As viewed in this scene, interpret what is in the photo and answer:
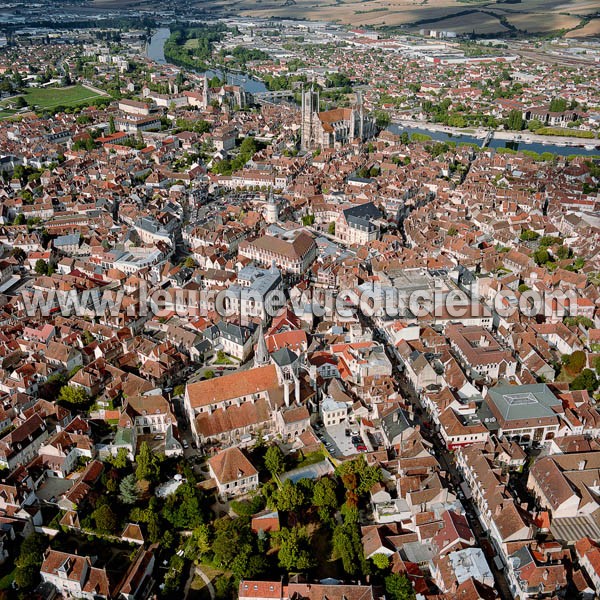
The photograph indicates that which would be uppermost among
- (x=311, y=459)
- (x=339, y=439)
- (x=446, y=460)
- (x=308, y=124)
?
(x=308, y=124)

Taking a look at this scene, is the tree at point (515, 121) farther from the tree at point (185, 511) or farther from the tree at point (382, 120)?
the tree at point (185, 511)

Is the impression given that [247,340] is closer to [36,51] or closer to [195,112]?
[195,112]

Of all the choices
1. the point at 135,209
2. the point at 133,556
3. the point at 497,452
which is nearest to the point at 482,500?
the point at 497,452

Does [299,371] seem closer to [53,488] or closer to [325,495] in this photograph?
[325,495]

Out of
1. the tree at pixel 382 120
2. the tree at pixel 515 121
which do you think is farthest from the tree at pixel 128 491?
the tree at pixel 515 121

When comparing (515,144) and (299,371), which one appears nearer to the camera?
(299,371)

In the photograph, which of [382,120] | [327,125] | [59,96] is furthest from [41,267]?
[59,96]
